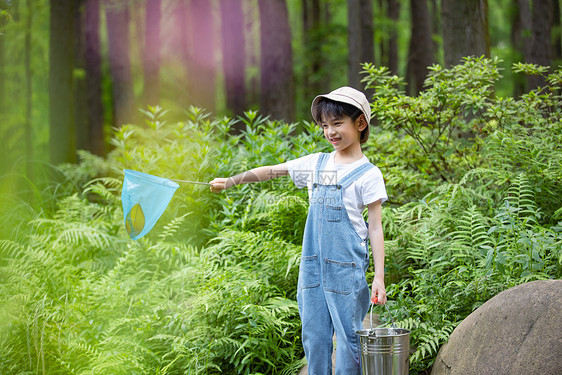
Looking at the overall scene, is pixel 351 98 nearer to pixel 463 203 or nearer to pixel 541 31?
pixel 463 203

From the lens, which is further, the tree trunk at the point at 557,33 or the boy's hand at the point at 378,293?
the tree trunk at the point at 557,33

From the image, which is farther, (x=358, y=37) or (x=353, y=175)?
(x=358, y=37)

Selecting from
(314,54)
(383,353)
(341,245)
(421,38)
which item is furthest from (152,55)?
(383,353)

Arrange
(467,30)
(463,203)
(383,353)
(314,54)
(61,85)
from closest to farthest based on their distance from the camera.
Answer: (383,353) < (463,203) < (467,30) < (61,85) < (314,54)

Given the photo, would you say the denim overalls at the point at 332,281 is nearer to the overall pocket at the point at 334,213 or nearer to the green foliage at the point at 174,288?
the overall pocket at the point at 334,213

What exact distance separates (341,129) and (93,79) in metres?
14.1

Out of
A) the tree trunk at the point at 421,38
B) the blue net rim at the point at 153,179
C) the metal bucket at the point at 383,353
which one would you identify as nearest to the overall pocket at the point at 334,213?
the metal bucket at the point at 383,353

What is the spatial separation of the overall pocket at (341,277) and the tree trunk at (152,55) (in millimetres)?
11664

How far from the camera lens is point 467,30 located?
22.2ft

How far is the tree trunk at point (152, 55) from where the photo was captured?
14.0 metres

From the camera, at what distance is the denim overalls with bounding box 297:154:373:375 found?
3.00 metres

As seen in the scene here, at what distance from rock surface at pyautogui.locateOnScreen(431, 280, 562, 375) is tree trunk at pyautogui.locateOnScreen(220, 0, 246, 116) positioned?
1157 centimetres

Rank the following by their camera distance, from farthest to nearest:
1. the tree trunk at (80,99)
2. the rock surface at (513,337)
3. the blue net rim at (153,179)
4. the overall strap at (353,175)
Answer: the tree trunk at (80,99), the blue net rim at (153,179), the overall strap at (353,175), the rock surface at (513,337)

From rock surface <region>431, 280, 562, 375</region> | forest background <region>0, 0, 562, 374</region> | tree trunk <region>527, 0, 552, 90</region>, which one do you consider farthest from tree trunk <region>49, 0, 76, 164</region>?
tree trunk <region>527, 0, 552, 90</region>
